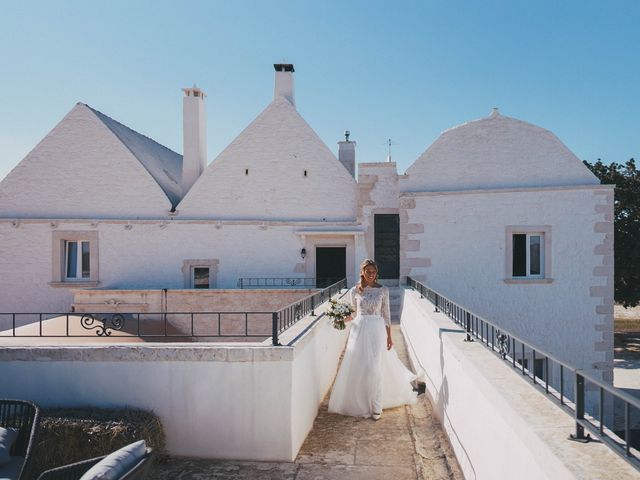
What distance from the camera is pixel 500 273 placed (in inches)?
544

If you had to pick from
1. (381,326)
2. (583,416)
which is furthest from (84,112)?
(583,416)

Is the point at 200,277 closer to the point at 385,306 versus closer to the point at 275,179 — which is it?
the point at 275,179

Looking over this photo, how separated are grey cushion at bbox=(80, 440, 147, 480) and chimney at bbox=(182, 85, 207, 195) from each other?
15.9 metres

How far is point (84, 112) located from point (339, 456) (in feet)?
53.3

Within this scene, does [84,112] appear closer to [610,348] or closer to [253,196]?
[253,196]

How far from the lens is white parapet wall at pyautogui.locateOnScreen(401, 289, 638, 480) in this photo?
244cm

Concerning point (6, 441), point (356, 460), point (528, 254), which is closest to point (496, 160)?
point (528, 254)

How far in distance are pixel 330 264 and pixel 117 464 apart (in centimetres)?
1386

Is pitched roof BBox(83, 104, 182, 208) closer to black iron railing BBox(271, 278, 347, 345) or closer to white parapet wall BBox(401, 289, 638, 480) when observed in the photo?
black iron railing BBox(271, 278, 347, 345)

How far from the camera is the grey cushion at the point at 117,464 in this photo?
3006 mm

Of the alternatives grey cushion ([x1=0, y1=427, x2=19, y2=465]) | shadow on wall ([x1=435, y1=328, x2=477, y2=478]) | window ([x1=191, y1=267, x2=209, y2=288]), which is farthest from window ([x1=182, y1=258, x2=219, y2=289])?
grey cushion ([x1=0, y1=427, x2=19, y2=465])

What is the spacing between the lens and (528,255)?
14.0 meters

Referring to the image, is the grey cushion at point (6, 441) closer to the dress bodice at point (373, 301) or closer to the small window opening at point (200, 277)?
the dress bodice at point (373, 301)

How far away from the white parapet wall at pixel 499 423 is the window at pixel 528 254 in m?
8.34
